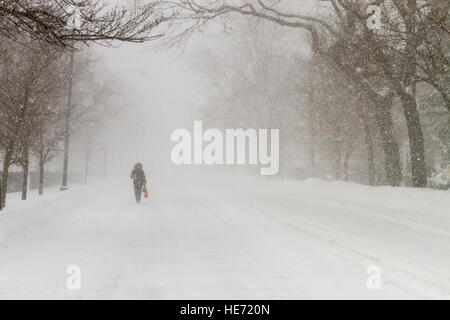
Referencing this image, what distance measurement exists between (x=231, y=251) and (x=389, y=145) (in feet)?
47.0

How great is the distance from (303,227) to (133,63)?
9282cm

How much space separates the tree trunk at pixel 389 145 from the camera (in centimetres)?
1986

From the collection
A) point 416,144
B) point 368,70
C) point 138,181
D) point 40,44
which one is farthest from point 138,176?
point 416,144

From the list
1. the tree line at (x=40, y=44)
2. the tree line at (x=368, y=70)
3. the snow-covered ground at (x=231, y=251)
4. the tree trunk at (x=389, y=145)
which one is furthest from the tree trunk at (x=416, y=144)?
the tree line at (x=40, y=44)

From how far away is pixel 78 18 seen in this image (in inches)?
343

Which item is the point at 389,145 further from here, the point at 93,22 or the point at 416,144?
the point at 93,22

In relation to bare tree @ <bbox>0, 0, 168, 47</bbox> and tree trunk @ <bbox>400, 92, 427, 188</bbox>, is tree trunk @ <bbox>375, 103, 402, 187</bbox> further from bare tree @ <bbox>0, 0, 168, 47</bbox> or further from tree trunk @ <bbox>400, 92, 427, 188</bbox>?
bare tree @ <bbox>0, 0, 168, 47</bbox>

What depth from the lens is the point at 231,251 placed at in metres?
8.34

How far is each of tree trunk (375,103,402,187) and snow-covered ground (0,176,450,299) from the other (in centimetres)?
423

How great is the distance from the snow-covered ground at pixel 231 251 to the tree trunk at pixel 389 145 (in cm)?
423

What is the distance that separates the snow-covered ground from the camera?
5781 mm

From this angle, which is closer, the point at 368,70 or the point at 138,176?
the point at 368,70
